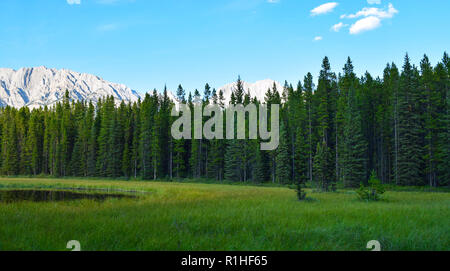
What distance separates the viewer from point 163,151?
60000mm

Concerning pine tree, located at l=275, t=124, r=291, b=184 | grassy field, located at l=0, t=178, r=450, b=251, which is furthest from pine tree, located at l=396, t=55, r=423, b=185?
grassy field, located at l=0, t=178, r=450, b=251

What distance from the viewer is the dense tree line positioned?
38156mm

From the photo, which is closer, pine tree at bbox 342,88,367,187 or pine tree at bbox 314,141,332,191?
pine tree at bbox 314,141,332,191

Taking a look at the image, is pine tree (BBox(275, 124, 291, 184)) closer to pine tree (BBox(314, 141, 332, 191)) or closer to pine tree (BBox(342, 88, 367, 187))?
pine tree (BBox(342, 88, 367, 187))

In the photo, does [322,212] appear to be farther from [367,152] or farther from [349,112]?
[367,152]

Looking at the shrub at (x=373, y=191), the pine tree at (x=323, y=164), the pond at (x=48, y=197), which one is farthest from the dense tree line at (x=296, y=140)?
the pond at (x=48, y=197)

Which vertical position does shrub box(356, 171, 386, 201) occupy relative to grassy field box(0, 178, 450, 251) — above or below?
below

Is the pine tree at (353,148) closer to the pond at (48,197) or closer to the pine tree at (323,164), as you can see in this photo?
the pine tree at (323,164)

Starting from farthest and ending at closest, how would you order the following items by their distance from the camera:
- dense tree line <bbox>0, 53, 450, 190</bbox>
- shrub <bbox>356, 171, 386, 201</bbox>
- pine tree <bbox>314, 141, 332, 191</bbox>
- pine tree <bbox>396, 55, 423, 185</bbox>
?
dense tree line <bbox>0, 53, 450, 190</bbox> → pine tree <bbox>396, 55, 423, 185</bbox> → pine tree <bbox>314, 141, 332, 191</bbox> → shrub <bbox>356, 171, 386, 201</bbox>

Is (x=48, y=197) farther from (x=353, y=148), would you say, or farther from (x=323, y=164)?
(x=353, y=148)

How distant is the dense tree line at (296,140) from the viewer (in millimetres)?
38156

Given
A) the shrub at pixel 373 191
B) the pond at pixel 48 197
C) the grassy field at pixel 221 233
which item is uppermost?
the grassy field at pixel 221 233

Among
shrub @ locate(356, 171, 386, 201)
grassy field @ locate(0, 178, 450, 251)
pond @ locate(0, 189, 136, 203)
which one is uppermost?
grassy field @ locate(0, 178, 450, 251)

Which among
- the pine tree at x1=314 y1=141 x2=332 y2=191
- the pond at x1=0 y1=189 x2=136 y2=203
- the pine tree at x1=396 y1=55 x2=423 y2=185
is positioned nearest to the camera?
the pond at x1=0 y1=189 x2=136 y2=203
